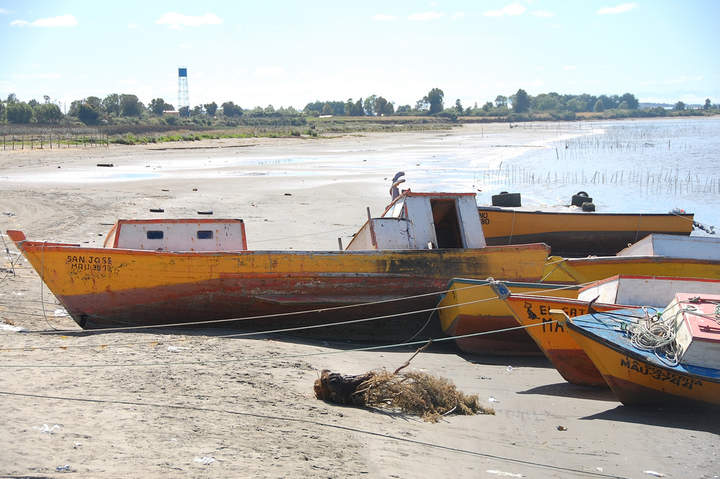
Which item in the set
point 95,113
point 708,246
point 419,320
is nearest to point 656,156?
point 708,246

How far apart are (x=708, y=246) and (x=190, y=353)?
10.3 metres

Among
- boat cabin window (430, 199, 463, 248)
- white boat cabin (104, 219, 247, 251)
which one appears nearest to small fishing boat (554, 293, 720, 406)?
boat cabin window (430, 199, 463, 248)

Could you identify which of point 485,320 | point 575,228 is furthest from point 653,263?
point 575,228

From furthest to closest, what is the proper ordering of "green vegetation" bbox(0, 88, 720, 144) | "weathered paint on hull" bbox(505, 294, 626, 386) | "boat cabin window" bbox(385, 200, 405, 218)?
"green vegetation" bbox(0, 88, 720, 144), "boat cabin window" bbox(385, 200, 405, 218), "weathered paint on hull" bbox(505, 294, 626, 386)

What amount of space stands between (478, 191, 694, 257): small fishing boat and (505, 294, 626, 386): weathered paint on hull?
762 centimetres

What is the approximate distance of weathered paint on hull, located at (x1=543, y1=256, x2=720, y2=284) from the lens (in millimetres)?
12297

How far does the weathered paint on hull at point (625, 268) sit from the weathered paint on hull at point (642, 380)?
4.15 meters

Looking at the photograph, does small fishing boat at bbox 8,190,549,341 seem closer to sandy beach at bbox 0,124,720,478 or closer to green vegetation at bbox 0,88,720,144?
sandy beach at bbox 0,124,720,478

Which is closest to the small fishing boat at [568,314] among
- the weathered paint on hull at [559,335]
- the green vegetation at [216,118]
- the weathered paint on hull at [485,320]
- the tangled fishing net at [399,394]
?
the weathered paint on hull at [559,335]

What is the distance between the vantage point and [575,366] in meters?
9.43

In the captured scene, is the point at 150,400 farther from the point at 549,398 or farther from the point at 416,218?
the point at 416,218

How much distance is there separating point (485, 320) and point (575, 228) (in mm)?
7316

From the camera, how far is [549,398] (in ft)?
28.7

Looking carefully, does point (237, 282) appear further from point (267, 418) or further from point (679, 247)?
point (679, 247)
